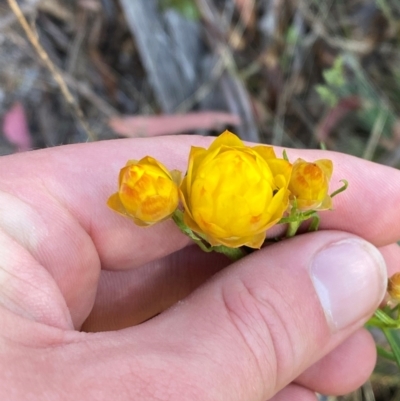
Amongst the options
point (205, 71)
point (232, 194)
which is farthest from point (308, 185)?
point (205, 71)

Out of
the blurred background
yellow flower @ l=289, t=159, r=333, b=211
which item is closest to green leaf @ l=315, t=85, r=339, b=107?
the blurred background

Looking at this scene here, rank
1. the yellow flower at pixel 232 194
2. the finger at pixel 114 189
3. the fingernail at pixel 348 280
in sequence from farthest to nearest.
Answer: the finger at pixel 114 189 < the fingernail at pixel 348 280 < the yellow flower at pixel 232 194

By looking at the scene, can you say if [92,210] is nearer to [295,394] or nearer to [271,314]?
[271,314]

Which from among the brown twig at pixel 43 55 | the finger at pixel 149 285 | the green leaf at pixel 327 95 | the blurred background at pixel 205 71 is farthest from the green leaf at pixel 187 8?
the finger at pixel 149 285

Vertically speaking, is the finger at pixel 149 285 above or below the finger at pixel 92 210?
below

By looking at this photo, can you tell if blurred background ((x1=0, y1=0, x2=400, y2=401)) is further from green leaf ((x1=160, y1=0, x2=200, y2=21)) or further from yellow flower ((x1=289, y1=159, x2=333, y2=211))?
yellow flower ((x1=289, y1=159, x2=333, y2=211))

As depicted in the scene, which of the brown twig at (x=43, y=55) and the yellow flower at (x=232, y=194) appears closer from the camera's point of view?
the yellow flower at (x=232, y=194)

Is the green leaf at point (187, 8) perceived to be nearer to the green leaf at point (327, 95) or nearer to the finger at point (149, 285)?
the green leaf at point (327, 95)
